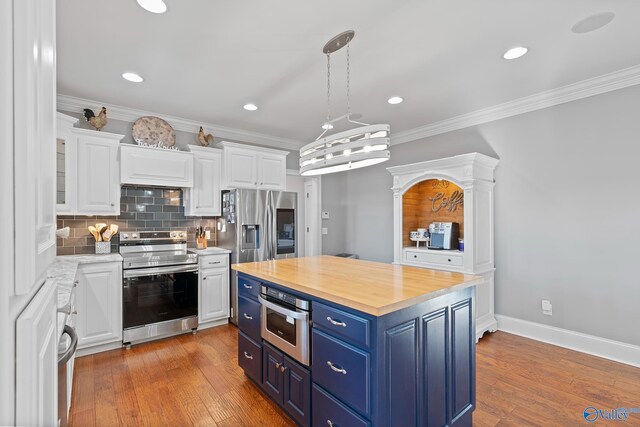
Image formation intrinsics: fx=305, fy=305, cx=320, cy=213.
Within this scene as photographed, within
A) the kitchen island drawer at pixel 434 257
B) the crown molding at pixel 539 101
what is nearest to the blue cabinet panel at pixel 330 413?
the kitchen island drawer at pixel 434 257

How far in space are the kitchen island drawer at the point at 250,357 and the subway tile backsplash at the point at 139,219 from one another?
211 cm

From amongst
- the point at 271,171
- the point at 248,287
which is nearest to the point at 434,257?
the point at 248,287

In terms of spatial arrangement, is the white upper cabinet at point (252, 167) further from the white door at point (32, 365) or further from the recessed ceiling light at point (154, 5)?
the white door at point (32, 365)

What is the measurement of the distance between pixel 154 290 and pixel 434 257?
329 centimetres

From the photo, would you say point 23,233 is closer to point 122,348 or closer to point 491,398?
point 491,398

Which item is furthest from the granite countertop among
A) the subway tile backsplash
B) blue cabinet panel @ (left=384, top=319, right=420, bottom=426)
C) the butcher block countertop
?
blue cabinet panel @ (left=384, top=319, right=420, bottom=426)

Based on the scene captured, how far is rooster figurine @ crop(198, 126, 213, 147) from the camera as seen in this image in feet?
13.5

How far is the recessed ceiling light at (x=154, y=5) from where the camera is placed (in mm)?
1897

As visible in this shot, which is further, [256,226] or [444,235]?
[256,226]

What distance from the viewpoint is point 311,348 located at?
71.9 inches

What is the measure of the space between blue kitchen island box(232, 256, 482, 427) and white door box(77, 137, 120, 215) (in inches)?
84.6

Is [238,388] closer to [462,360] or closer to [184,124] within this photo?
[462,360]

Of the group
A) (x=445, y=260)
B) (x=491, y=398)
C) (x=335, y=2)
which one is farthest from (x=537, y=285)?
(x=335, y=2)

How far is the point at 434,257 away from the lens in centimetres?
380
